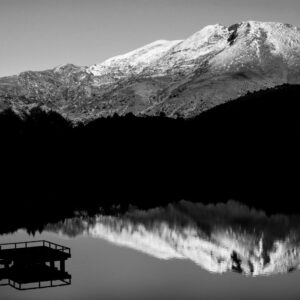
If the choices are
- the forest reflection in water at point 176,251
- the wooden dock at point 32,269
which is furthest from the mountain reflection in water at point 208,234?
the wooden dock at point 32,269

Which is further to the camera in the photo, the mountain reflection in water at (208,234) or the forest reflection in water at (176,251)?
the mountain reflection in water at (208,234)

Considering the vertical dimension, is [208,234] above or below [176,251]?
above

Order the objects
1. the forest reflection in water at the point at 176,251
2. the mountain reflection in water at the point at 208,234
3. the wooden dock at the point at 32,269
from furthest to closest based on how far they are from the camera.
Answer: the mountain reflection in water at the point at 208,234, the forest reflection in water at the point at 176,251, the wooden dock at the point at 32,269

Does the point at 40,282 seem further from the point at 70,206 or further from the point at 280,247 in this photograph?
the point at 70,206

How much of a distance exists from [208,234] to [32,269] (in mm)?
34421

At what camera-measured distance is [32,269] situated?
2340 inches

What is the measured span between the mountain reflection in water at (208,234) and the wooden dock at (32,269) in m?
13.8

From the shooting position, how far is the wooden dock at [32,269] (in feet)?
185

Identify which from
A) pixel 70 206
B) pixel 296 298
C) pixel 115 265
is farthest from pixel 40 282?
pixel 70 206

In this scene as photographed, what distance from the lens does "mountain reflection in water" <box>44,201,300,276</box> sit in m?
72.2

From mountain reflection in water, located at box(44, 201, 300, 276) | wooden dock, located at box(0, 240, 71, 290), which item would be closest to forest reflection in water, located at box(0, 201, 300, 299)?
mountain reflection in water, located at box(44, 201, 300, 276)

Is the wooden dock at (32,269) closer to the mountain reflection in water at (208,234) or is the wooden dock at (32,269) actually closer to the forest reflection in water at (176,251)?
the forest reflection in water at (176,251)

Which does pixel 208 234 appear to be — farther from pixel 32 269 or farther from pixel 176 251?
pixel 32 269

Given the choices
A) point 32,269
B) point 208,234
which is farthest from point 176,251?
point 32,269
